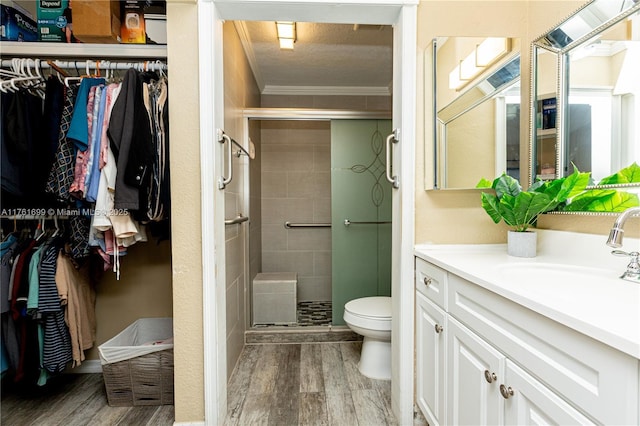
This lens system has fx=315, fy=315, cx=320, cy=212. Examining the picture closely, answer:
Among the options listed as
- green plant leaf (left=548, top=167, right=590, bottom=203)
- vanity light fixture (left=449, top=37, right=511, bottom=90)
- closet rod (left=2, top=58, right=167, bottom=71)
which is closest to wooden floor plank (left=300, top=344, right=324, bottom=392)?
green plant leaf (left=548, top=167, right=590, bottom=203)

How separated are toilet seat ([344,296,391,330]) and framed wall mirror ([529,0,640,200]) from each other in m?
1.08

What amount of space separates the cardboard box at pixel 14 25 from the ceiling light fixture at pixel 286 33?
1.39 m

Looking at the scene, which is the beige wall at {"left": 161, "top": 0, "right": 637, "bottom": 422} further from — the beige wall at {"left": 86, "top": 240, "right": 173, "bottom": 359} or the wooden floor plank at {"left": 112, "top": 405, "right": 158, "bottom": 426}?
the beige wall at {"left": 86, "top": 240, "right": 173, "bottom": 359}

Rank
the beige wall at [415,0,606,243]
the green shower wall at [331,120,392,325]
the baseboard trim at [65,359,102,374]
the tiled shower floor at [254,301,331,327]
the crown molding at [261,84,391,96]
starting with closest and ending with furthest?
1. the beige wall at [415,0,606,243]
2. the baseboard trim at [65,359,102,374]
3. the green shower wall at [331,120,392,325]
4. the tiled shower floor at [254,301,331,327]
5. the crown molding at [261,84,391,96]

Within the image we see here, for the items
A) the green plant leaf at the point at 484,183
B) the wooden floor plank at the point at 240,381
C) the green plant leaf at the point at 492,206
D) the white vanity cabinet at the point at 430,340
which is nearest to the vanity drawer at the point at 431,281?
the white vanity cabinet at the point at 430,340

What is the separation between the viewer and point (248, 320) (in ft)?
8.36

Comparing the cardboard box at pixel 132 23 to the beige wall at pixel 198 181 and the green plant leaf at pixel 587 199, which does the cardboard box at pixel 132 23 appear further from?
the green plant leaf at pixel 587 199

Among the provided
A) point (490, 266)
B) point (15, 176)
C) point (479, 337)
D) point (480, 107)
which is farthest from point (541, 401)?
point (15, 176)

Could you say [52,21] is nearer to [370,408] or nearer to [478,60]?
[478,60]

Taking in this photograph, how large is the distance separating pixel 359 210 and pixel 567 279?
1790 mm

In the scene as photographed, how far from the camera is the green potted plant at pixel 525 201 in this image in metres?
1.22

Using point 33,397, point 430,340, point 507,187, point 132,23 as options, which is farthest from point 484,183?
point 33,397

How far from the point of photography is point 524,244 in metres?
1.33

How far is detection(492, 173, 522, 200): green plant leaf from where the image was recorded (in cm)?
133
